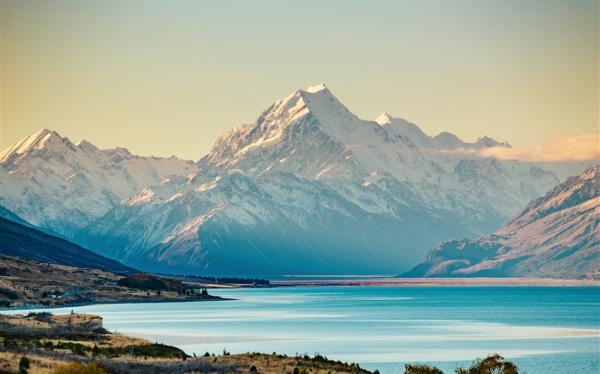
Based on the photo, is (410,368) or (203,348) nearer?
(410,368)

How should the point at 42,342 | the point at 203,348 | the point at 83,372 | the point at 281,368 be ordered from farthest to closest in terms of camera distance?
the point at 203,348 → the point at 42,342 → the point at 281,368 → the point at 83,372

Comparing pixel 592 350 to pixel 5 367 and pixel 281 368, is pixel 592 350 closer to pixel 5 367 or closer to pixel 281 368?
pixel 281 368

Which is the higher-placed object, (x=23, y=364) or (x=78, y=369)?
(x=23, y=364)

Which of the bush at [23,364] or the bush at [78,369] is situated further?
the bush at [23,364]

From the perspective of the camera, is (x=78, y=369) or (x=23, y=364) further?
(x=23, y=364)

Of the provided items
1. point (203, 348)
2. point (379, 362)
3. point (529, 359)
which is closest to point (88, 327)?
point (203, 348)

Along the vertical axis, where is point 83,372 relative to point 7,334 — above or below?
below

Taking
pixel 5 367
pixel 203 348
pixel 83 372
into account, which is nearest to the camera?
pixel 83 372

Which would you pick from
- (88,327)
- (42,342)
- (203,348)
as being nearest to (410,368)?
(42,342)

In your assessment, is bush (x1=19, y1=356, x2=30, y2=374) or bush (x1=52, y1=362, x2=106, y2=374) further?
bush (x1=19, y1=356, x2=30, y2=374)

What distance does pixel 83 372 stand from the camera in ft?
367

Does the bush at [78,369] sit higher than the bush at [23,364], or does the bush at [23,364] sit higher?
the bush at [23,364]

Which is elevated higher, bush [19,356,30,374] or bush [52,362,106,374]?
bush [19,356,30,374]

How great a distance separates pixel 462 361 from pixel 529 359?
38.6 ft
